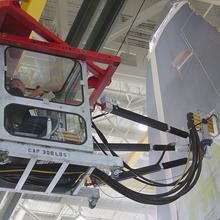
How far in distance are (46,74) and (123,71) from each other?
7.83 m

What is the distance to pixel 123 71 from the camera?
454 inches

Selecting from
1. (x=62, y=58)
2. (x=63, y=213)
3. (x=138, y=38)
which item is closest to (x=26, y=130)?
(x=62, y=58)

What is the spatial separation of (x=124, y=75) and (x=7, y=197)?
19.7 feet

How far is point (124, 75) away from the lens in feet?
38.2

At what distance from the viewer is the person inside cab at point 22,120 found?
130 inches

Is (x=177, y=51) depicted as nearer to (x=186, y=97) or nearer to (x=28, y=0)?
(x=186, y=97)

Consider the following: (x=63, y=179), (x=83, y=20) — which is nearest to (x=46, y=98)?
(x=63, y=179)

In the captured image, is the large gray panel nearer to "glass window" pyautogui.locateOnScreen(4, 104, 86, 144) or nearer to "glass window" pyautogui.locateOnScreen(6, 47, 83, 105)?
"glass window" pyautogui.locateOnScreen(6, 47, 83, 105)

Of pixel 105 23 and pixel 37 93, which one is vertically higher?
pixel 105 23

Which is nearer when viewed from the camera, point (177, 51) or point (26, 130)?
point (26, 130)

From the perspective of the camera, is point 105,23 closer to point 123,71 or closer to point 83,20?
point 83,20

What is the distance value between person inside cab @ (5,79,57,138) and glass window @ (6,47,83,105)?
14 centimetres

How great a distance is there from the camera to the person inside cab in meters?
3.29

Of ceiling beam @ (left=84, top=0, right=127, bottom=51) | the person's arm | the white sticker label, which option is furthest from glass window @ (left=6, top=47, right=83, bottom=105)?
ceiling beam @ (left=84, top=0, right=127, bottom=51)
